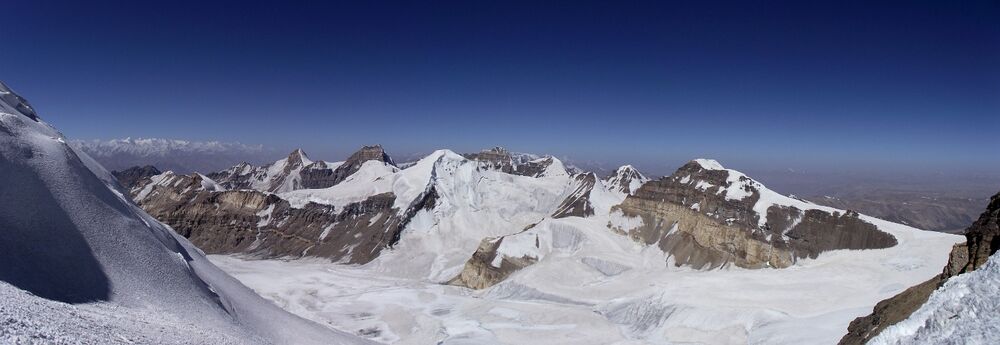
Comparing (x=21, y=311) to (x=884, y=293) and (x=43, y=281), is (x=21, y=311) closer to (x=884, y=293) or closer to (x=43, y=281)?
(x=43, y=281)

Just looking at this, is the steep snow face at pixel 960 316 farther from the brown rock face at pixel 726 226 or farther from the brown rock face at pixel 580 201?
the brown rock face at pixel 580 201

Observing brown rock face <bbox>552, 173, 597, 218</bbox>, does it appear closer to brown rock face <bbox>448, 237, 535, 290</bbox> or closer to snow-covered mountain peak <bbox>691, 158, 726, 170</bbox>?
snow-covered mountain peak <bbox>691, 158, 726, 170</bbox>

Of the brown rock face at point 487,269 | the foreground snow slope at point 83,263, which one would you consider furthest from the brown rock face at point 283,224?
the foreground snow slope at point 83,263

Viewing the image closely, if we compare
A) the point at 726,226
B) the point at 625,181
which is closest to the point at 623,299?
the point at 726,226

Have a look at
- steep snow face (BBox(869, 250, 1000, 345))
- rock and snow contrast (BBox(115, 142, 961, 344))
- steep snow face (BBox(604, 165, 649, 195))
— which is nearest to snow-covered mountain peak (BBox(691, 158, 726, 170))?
rock and snow contrast (BBox(115, 142, 961, 344))

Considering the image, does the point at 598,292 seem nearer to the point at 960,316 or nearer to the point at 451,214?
the point at 960,316

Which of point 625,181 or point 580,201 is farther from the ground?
point 625,181
